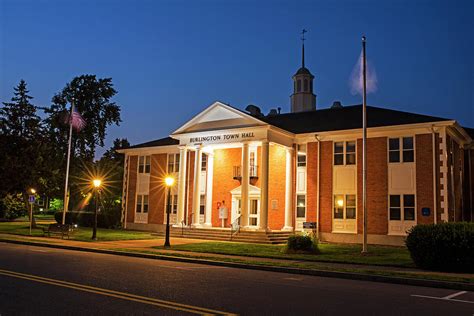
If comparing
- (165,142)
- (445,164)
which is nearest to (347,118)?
(445,164)

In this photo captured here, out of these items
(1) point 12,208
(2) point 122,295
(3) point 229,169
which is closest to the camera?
(2) point 122,295

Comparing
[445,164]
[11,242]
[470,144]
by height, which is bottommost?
[11,242]

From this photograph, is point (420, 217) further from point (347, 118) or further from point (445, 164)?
point (347, 118)

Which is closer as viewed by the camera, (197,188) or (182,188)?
(197,188)

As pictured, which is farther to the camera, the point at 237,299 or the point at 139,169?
the point at 139,169

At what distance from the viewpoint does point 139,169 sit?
1462 inches

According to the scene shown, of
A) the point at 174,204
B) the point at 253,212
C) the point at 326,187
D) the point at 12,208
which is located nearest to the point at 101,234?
the point at 174,204

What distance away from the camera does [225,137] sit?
29.2 metres

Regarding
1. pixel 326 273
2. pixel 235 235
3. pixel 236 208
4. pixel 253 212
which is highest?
pixel 236 208

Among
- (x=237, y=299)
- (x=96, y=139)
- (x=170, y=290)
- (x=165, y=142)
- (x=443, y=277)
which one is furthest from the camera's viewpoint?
(x=96, y=139)

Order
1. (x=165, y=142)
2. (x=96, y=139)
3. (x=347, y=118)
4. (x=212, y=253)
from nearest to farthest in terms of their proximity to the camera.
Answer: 1. (x=212, y=253)
2. (x=347, y=118)
3. (x=165, y=142)
4. (x=96, y=139)

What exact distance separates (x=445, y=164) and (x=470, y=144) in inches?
310

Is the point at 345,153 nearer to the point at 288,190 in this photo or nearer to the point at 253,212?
the point at 288,190

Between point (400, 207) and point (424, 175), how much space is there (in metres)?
2.24
